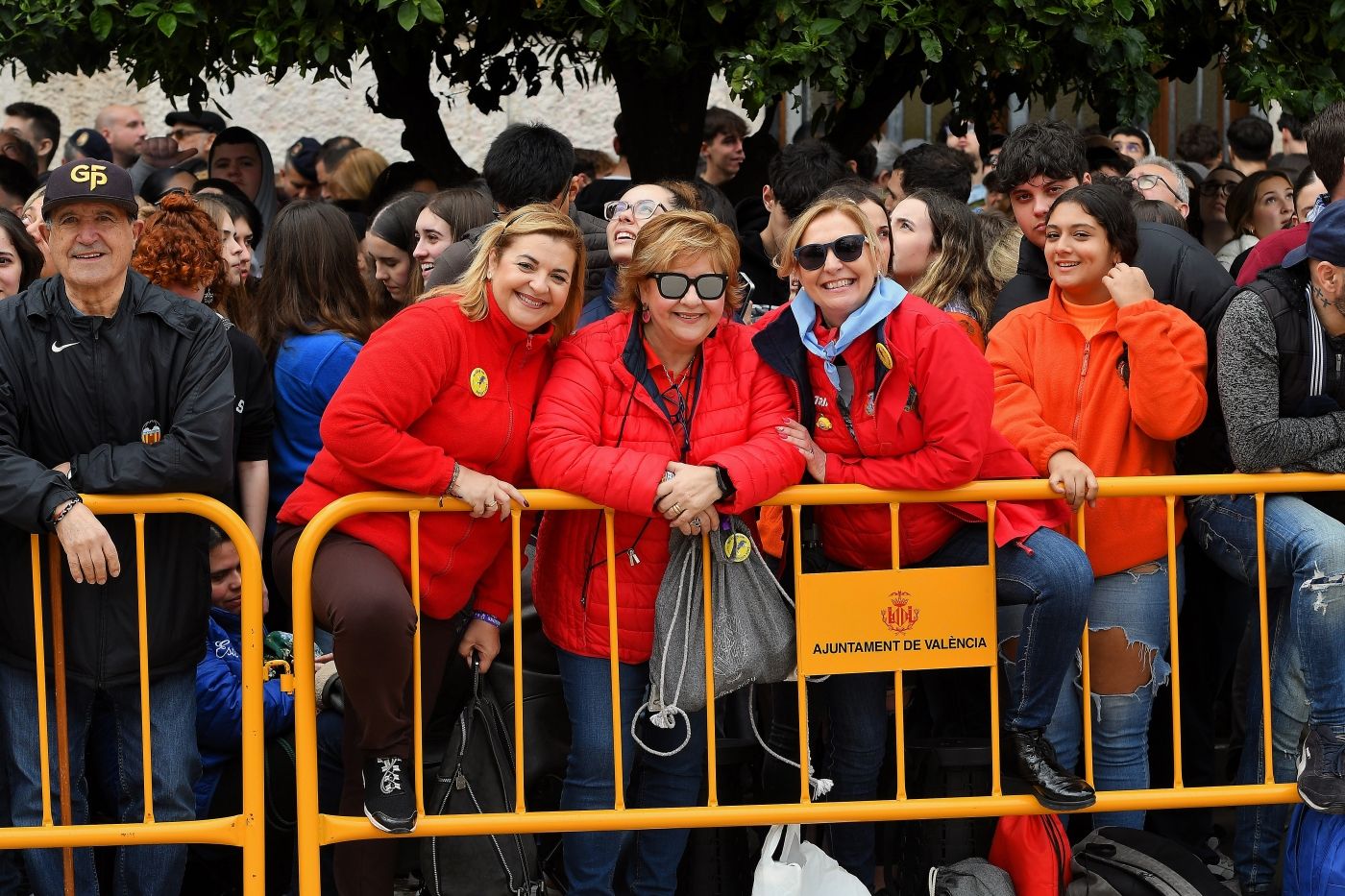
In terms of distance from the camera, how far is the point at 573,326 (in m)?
4.55

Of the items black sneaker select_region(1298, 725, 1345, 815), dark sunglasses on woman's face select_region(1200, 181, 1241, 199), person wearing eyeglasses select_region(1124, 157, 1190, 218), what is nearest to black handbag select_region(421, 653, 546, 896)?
black sneaker select_region(1298, 725, 1345, 815)

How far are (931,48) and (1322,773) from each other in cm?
253

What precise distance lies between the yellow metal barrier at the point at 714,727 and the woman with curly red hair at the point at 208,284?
96cm

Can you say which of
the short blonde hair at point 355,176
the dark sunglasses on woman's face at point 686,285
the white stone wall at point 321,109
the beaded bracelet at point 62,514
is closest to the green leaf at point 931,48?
the dark sunglasses on woman's face at point 686,285

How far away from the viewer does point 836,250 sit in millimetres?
4402

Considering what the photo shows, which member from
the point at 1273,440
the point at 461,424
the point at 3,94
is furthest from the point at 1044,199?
the point at 3,94

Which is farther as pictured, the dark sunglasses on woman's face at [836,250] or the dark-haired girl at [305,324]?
the dark-haired girl at [305,324]

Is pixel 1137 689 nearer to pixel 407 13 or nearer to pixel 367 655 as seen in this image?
pixel 367 655

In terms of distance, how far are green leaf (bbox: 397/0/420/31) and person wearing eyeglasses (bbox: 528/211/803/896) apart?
46.9 inches

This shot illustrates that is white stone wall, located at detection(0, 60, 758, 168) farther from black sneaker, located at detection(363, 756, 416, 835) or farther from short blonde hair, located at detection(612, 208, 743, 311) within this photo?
black sneaker, located at detection(363, 756, 416, 835)

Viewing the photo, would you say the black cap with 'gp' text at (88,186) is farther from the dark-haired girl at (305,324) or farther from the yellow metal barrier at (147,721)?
the dark-haired girl at (305,324)

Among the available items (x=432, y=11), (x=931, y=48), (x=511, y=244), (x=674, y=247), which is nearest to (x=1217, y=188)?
(x=931, y=48)

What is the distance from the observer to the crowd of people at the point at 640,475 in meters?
4.23

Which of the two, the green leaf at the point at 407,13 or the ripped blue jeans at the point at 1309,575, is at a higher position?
the green leaf at the point at 407,13
